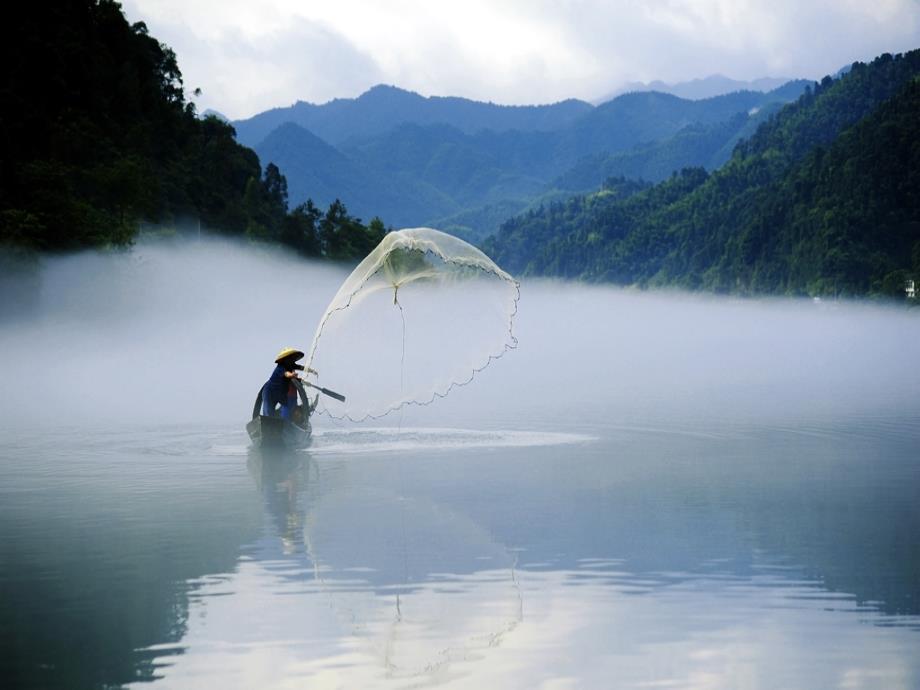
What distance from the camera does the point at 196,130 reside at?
145125mm

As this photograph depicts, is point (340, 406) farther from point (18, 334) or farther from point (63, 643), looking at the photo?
point (18, 334)

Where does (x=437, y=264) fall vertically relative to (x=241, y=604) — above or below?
above

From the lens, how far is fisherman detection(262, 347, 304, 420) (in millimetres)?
28422

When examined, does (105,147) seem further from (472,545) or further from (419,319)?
(472,545)

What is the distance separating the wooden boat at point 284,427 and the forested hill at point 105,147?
4959cm

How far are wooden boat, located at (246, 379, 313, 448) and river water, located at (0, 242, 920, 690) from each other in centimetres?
45

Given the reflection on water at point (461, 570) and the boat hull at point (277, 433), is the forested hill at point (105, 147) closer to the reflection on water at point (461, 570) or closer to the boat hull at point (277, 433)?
the boat hull at point (277, 433)

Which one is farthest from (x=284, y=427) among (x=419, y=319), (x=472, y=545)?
(x=472, y=545)

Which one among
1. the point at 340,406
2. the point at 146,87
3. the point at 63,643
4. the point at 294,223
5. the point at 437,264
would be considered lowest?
the point at 63,643

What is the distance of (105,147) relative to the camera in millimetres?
105125

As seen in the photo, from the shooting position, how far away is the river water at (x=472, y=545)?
12.8 metres

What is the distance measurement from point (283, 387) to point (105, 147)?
8134 centimetres

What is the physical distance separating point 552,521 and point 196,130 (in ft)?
427

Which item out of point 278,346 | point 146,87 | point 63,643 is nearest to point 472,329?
point 63,643
